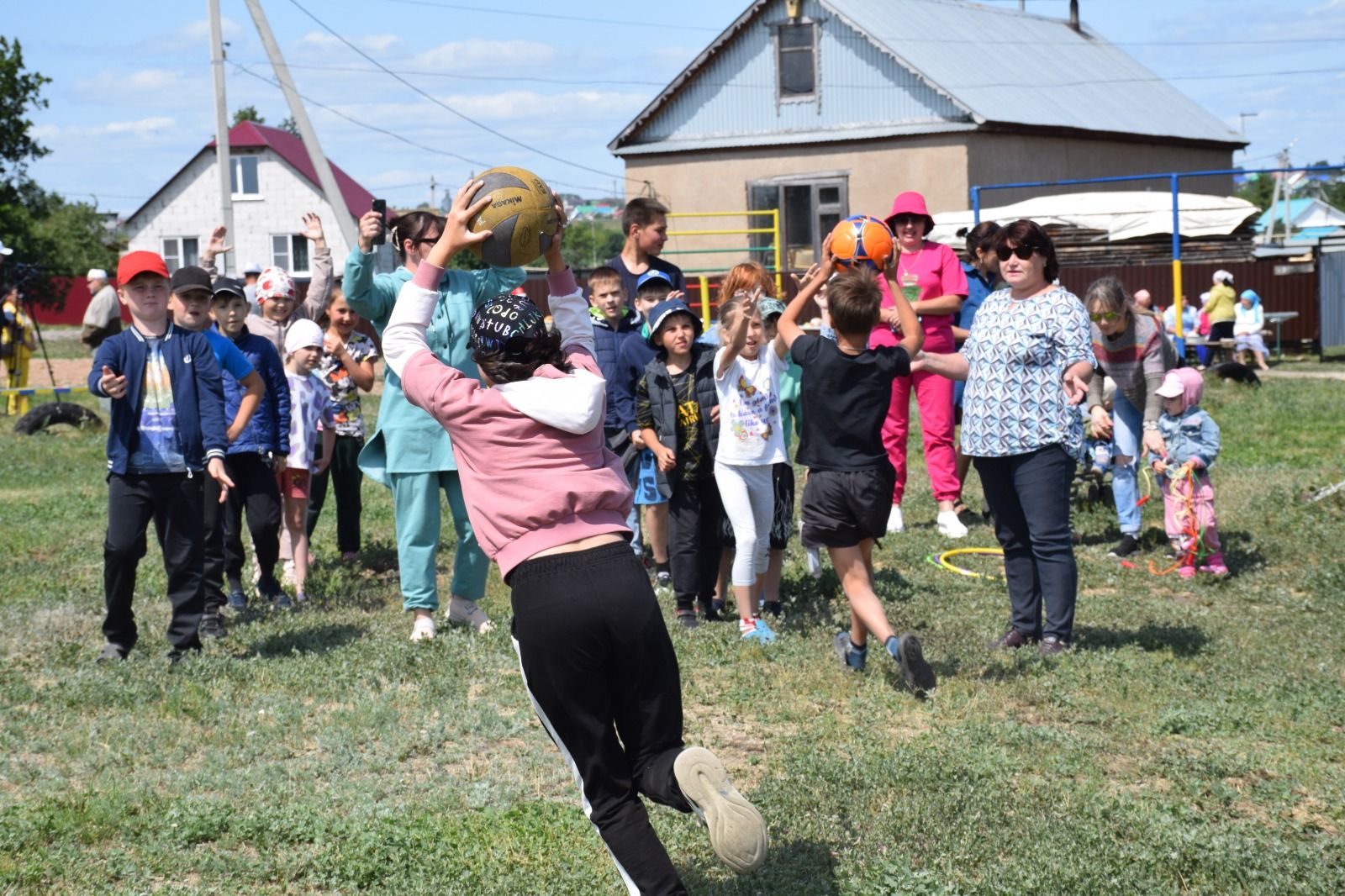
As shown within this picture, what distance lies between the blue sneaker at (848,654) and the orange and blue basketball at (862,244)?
185 centimetres

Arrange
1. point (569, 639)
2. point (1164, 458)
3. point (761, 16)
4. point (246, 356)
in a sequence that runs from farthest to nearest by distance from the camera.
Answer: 1. point (761, 16)
2. point (1164, 458)
3. point (246, 356)
4. point (569, 639)

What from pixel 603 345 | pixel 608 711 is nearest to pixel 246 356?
pixel 603 345

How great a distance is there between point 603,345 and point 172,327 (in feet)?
8.43

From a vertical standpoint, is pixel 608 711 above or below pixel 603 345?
below

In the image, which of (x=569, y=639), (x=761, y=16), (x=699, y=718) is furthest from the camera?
(x=761, y=16)

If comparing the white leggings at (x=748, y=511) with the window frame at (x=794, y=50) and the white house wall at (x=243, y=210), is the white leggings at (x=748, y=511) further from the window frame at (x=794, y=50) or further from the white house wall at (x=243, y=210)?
the white house wall at (x=243, y=210)

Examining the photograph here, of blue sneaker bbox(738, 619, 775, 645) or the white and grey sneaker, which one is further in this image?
blue sneaker bbox(738, 619, 775, 645)

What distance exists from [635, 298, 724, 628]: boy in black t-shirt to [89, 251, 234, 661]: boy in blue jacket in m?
2.38

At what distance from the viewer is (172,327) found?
7.50 meters

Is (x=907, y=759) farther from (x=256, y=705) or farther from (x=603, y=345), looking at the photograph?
(x=603, y=345)

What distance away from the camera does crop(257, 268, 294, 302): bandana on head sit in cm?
983

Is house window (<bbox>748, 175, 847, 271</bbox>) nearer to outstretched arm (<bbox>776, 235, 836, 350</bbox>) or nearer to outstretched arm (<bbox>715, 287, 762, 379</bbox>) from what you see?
outstretched arm (<bbox>715, 287, 762, 379</bbox>)

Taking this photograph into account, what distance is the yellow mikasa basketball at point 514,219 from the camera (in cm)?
499

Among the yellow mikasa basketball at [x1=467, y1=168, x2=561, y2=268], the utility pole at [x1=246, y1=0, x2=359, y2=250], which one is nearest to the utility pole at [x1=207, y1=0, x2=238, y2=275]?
the utility pole at [x1=246, y1=0, x2=359, y2=250]
